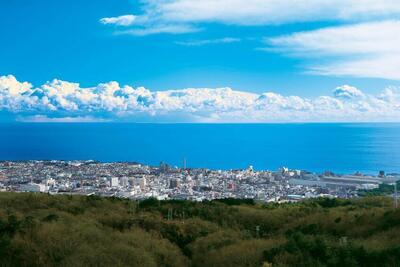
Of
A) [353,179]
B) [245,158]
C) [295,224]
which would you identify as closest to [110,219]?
[295,224]

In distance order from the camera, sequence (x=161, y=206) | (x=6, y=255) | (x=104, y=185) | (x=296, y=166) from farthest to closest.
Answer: (x=296, y=166)
(x=104, y=185)
(x=161, y=206)
(x=6, y=255)

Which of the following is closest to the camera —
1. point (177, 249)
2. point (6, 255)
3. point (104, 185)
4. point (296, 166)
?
point (6, 255)

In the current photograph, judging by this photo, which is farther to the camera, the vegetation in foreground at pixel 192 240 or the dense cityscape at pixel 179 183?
the dense cityscape at pixel 179 183

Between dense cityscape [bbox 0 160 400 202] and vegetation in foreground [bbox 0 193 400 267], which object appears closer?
vegetation in foreground [bbox 0 193 400 267]

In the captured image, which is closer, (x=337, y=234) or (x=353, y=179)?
(x=337, y=234)

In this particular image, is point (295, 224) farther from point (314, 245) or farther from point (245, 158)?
point (245, 158)
